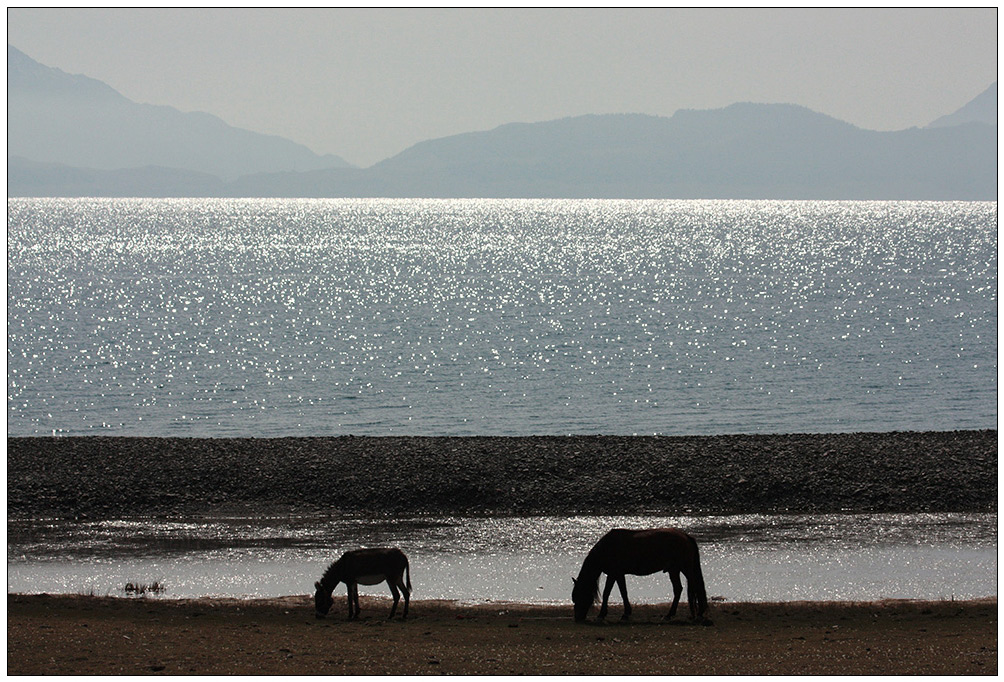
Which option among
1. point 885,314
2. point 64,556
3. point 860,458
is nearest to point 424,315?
point 885,314

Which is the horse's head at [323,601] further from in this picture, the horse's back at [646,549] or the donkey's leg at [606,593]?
the horse's back at [646,549]

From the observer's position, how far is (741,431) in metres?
48.1

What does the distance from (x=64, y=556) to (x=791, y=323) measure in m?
79.0

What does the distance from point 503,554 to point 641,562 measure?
8757mm

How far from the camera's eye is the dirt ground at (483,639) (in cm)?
1491

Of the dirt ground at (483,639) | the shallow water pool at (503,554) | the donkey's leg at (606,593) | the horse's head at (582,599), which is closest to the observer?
the dirt ground at (483,639)

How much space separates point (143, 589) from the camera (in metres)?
22.5

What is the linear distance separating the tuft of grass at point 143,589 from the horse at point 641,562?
904 centimetres

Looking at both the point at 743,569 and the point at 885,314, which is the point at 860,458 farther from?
the point at 885,314

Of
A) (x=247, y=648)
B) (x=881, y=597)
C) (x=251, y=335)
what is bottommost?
(x=881, y=597)

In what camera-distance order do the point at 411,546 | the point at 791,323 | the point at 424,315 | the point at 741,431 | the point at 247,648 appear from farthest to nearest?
the point at 424,315, the point at 791,323, the point at 741,431, the point at 411,546, the point at 247,648

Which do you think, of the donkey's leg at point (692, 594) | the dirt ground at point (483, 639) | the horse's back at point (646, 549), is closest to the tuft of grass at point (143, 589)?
the dirt ground at point (483, 639)

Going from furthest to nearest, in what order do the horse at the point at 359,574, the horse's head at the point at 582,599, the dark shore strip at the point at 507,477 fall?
the dark shore strip at the point at 507,477, the horse at the point at 359,574, the horse's head at the point at 582,599

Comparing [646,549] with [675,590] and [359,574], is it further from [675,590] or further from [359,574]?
[359,574]
